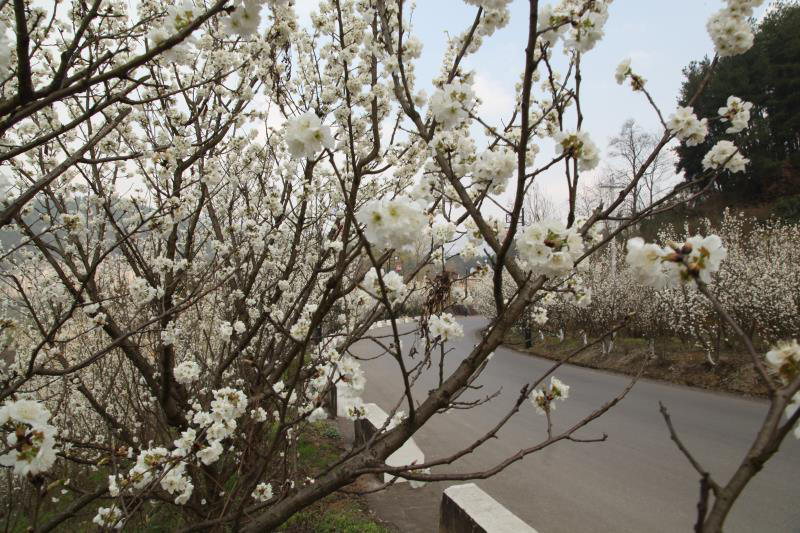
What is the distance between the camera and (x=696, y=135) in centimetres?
242

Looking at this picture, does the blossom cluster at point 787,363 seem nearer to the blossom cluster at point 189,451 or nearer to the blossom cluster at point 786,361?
the blossom cluster at point 786,361

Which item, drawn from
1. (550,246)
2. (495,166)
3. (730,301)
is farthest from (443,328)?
(730,301)

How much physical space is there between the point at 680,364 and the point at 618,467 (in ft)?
22.8

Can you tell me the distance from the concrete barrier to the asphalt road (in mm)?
949

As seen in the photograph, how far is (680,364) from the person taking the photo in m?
12.1

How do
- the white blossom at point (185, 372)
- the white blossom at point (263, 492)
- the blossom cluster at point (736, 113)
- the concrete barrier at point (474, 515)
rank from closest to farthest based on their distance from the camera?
the blossom cluster at point (736, 113) < the white blossom at point (263, 492) < the concrete barrier at point (474, 515) < the white blossom at point (185, 372)

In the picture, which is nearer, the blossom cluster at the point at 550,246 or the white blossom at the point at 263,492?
the blossom cluster at the point at 550,246

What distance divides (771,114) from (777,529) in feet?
102

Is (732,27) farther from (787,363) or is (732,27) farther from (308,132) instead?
(308,132)

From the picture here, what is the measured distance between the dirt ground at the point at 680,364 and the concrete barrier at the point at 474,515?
4568mm

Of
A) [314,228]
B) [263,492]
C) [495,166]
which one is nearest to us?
[495,166]

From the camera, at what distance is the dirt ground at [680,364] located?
408 inches

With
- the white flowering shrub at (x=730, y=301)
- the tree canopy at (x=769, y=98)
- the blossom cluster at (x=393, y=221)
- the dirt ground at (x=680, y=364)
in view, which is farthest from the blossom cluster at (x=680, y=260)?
the tree canopy at (x=769, y=98)

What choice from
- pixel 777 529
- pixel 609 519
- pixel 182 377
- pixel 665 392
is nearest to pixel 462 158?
pixel 182 377
